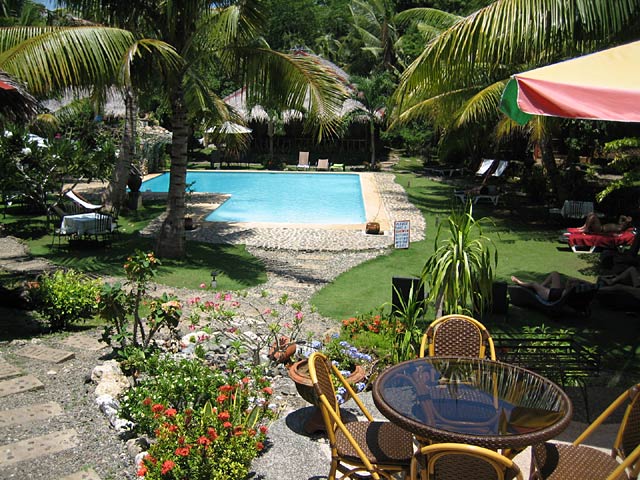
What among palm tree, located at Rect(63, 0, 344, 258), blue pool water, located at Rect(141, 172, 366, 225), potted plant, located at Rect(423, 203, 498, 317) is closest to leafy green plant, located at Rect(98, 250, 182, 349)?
potted plant, located at Rect(423, 203, 498, 317)

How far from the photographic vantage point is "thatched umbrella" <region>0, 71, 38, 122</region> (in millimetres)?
6859

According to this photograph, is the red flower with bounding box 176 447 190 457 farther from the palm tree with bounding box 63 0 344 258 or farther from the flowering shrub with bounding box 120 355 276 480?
the palm tree with bounding box 63 0 344 258

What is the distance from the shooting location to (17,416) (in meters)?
4.78

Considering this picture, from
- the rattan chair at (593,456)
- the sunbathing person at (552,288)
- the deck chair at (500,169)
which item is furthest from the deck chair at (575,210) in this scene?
the rattan chair at (593,456)

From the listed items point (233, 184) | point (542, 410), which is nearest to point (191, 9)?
point (542, 410)

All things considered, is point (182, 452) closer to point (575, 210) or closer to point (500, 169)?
point (575, 210)

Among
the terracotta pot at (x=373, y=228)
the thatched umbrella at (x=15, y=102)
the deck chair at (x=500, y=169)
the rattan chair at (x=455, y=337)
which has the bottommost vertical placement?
the terracotta pot at (x=373, y=228)

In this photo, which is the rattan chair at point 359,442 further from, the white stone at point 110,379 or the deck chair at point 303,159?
the deck chair at point 303,159

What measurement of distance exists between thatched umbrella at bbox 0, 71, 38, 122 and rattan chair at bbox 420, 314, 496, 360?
5339mm

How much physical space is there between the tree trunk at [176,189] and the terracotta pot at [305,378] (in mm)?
7026

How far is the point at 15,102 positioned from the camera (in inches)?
281

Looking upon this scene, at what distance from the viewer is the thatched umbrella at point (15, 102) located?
22.5 ft

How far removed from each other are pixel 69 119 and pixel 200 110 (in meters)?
10.2

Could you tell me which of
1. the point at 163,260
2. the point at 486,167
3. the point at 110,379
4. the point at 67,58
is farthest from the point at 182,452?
the point at 486,167
